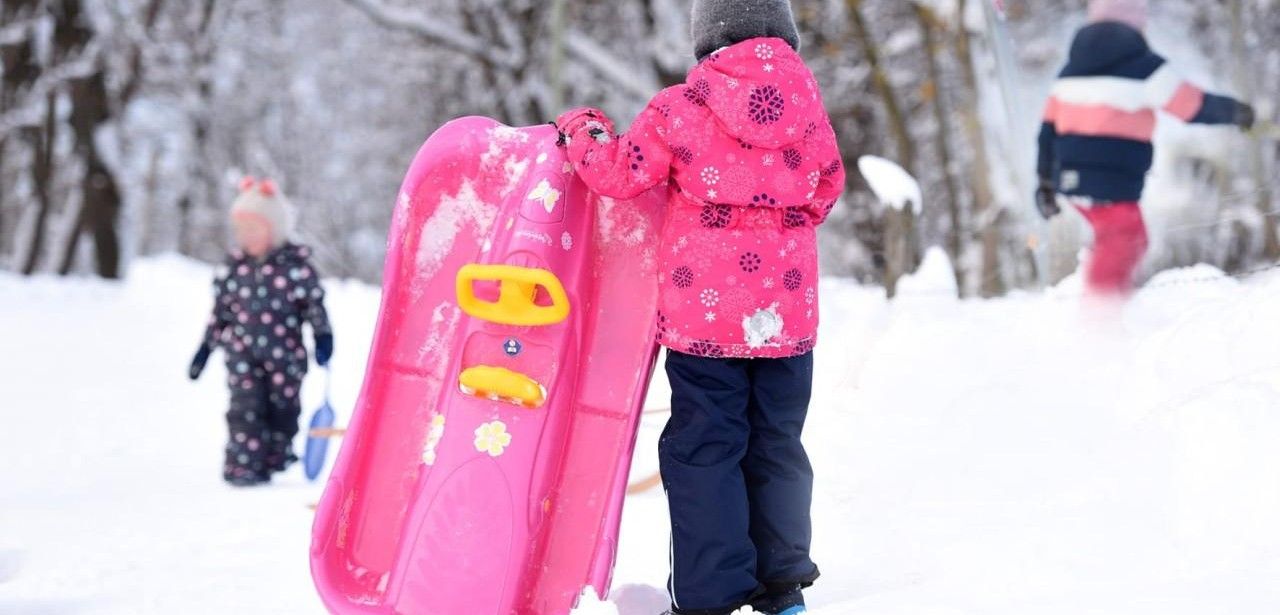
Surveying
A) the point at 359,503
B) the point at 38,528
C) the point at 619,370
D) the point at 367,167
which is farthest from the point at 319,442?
the point at 367,167

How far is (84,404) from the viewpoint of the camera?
22.9 ft

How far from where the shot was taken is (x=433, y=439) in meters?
2.80

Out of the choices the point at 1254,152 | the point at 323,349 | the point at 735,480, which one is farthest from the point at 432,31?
the point at 735,480

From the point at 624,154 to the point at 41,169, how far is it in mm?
18092

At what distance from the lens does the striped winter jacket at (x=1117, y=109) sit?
4277 millimetres

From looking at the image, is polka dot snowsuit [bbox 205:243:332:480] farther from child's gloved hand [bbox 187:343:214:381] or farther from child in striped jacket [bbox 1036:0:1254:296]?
child in striped jacket [bbox 1036:0:1254:296]

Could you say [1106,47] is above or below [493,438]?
above

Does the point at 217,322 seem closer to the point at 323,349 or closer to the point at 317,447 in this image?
the point at 323,349

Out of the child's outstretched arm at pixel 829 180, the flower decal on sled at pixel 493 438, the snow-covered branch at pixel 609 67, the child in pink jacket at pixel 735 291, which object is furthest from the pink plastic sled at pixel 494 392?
the snow-covered branch at pixel 609 67

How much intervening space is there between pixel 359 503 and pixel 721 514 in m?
1.01

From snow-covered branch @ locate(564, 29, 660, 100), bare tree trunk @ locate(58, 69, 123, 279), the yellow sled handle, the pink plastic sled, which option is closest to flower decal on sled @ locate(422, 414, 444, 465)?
the pink plastic sled

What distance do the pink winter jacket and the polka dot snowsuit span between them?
8.86 feet

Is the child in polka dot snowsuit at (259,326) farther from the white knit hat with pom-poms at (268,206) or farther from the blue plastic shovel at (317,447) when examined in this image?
the blue plastic shovel at (317,447)

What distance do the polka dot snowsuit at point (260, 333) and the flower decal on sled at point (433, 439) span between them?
2.05 meters
